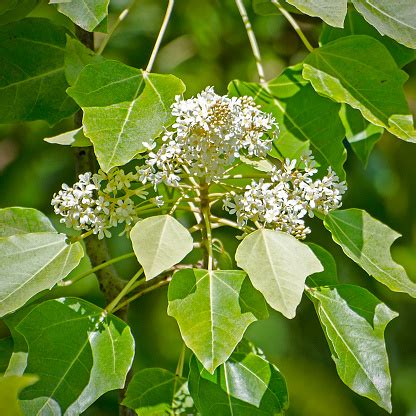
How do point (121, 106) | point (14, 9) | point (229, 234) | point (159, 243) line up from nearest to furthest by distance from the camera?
point (159, 243) < point (121, 106) < point (14, 9) < point (229, 234)

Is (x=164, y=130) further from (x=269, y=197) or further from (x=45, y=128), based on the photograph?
(x=45, y=128)

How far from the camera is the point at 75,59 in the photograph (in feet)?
4.16

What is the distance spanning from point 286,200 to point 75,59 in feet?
1.29

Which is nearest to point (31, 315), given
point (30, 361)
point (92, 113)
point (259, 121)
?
point (30, 361)

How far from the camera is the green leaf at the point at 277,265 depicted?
105cm

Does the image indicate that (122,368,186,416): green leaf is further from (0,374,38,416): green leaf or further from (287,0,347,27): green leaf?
(287,0,347,27): green leaf

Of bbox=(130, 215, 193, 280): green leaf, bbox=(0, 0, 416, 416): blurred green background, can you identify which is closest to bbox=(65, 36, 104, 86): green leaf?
bbox=(130, 215, 193, 280): green leaf

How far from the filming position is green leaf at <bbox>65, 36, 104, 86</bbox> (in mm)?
1257

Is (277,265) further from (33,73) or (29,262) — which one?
(33,73)

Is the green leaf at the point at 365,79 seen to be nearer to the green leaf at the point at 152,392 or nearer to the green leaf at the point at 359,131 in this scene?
the green leaf at the point at 359,131

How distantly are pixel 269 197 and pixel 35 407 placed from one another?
419 millimetres

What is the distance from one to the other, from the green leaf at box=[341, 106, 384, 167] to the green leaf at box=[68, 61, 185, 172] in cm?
36

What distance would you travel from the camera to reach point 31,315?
1138mm

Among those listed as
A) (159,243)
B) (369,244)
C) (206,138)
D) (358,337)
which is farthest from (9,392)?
(369,244)
